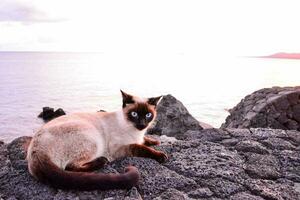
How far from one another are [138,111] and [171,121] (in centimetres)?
1053

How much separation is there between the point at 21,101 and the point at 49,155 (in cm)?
4438

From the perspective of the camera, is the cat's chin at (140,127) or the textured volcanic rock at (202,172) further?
the cat's chin at (140,127)

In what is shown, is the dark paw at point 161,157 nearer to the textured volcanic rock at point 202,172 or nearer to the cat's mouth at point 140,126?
the textured volcanic rock at point 202,172

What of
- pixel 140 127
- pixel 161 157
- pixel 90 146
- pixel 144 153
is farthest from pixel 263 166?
pixel 90 146

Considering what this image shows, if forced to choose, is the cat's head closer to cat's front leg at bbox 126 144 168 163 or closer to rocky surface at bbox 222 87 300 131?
cat's front leg at bbox 126 144 168 163

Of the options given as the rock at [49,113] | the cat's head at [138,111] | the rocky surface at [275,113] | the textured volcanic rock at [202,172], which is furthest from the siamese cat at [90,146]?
the rock at [49,113]

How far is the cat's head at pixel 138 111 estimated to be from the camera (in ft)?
16.1

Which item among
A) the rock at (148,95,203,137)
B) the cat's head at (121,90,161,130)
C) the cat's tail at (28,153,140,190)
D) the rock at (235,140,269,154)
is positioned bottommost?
the rock at (148,95,203,137)

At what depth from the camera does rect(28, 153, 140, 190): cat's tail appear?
13.1ft

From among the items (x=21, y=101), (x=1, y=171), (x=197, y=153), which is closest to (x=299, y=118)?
(x=197, y=153)

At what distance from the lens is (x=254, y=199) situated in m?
4.25

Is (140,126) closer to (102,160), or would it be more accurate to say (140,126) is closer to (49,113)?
(102,160)

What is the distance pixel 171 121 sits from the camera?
15.4m

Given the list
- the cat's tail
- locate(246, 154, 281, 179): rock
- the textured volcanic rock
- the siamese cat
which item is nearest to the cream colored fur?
the siamese cat
